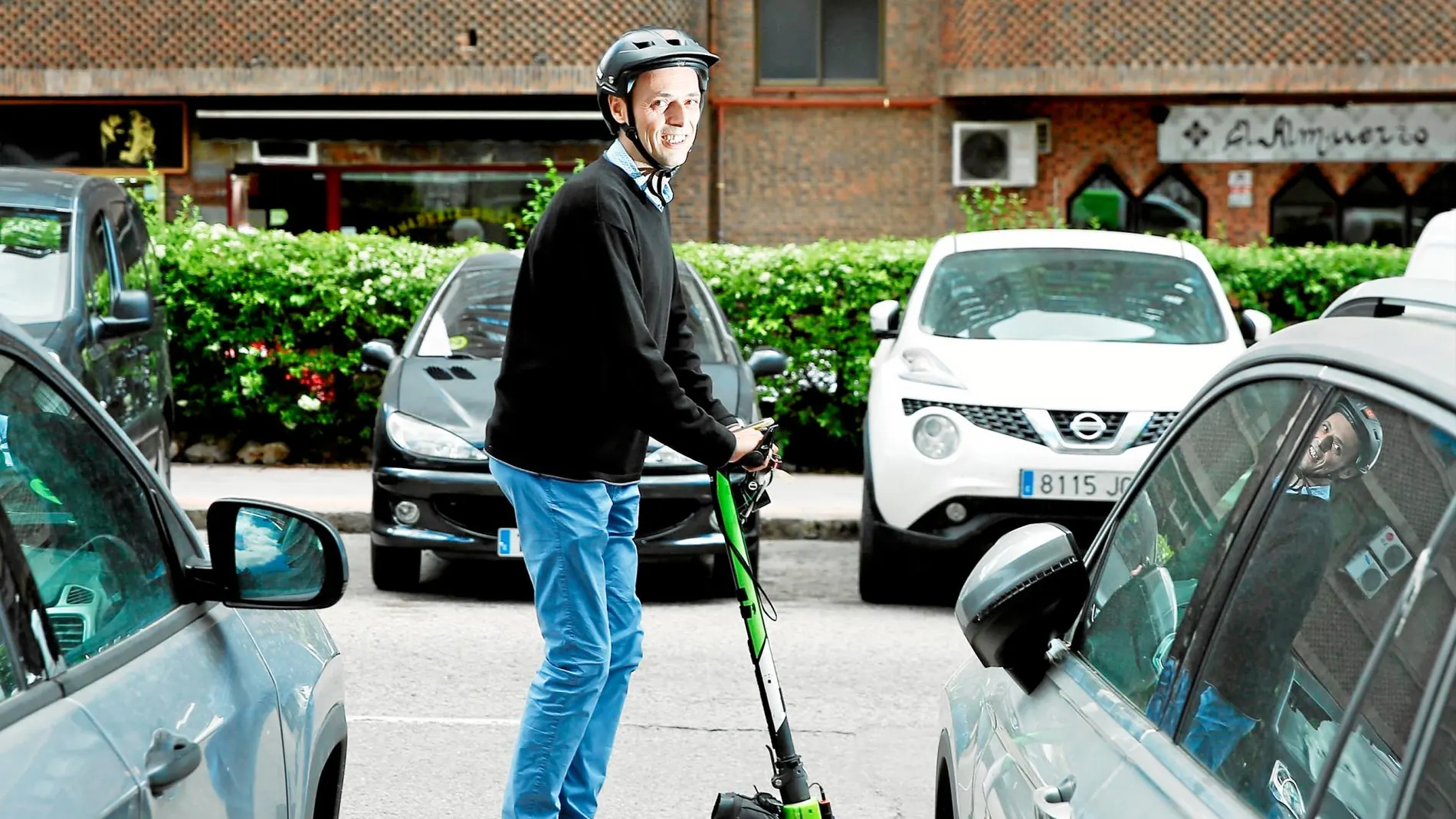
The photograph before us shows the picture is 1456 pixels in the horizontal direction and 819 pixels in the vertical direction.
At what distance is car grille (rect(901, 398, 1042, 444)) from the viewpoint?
325 inches

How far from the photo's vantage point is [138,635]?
2502 millimetres

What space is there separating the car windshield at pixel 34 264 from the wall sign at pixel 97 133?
1897 centimetres

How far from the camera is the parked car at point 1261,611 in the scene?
1661mm

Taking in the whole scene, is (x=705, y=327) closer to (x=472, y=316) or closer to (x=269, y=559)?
(x=472, y=316)

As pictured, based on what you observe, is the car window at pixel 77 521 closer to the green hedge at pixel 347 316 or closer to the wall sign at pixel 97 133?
the green hedge at pixel 347 316

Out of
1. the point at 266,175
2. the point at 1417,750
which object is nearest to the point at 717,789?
the point at 1417,750

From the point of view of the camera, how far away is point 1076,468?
8.14 meters

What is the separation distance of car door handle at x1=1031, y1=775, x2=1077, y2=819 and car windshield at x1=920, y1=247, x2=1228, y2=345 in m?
6.83

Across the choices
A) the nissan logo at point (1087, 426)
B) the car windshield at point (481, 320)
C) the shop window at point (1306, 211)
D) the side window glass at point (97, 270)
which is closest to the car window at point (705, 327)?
the car windshield at point (481, 320)

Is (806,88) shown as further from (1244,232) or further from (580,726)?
(580,726)

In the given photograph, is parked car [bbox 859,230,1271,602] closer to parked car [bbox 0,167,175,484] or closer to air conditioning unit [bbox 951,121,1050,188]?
parked car [bbox 0,167,175,484]

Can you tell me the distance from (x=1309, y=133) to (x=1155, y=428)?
796 inches

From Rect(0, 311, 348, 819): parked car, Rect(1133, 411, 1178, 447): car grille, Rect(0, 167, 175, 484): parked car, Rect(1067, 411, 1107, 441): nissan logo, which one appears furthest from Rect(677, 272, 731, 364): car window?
Rect(0, 311, 348, 819): parked car

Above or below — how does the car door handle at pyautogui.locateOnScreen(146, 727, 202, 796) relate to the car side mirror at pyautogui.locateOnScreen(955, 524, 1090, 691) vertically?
below
